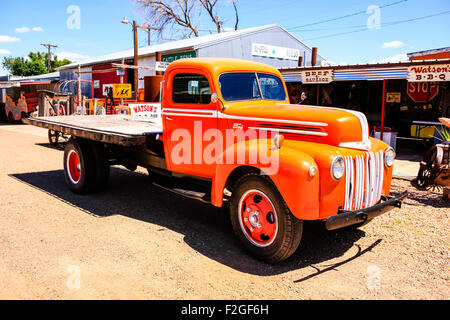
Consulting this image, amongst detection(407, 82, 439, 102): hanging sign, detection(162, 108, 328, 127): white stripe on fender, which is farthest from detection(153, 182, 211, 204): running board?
detection(407, 82, 439, 102): hanging sign

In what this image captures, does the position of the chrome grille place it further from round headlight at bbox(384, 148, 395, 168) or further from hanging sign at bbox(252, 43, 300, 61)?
hanging sign at bbox(252, 43, 300, 61)

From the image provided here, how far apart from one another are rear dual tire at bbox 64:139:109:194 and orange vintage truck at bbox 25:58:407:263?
71 cm

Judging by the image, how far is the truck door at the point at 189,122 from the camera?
177 inches

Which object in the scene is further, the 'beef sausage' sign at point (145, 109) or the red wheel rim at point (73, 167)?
the 'beef sausage' sign at point (145, 109)

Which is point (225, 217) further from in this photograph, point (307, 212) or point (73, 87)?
point (73, 87)

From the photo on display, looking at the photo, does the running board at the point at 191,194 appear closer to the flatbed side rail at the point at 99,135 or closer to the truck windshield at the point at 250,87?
the flatbed side rail at the point at 99,135

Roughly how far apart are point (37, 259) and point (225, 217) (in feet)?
7.95

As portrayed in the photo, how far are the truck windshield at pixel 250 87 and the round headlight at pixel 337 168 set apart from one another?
5.07 feet

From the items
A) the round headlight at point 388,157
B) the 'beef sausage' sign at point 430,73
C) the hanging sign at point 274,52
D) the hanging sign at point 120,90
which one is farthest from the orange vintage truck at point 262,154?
the hanging sign at point 274,52

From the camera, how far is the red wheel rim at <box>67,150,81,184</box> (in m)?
6.33

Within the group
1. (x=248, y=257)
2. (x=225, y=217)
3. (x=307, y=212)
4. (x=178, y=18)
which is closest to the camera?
(x=307, y=212)

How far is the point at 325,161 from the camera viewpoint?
343cm

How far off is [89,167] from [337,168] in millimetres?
4140

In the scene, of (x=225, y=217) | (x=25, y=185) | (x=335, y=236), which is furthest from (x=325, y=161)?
(x=25, y=185)
